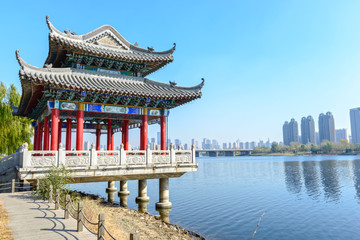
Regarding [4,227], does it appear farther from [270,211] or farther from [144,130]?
[270,211]

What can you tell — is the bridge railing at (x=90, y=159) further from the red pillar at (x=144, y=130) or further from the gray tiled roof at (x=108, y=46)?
the gray tiled roof at (x=108, y=46)

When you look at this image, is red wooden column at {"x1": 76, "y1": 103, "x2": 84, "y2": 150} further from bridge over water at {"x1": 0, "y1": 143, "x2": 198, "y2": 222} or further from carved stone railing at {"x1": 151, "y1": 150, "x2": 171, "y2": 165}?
carved stone railing at {"x1": 151, "y1": 150, "x2": 171, "y2": 165}

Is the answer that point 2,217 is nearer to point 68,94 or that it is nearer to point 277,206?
point 68,94

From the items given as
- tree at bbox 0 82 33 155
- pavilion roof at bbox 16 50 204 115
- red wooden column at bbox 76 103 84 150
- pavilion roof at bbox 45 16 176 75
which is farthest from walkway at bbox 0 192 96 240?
tree at bbox 0 82 33 155

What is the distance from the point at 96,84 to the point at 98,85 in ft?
0.74

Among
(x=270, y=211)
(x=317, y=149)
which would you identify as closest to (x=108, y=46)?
(x=270, y=211)

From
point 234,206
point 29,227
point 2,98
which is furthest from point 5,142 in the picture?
point 234,206

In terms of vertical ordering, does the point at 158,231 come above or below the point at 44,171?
below

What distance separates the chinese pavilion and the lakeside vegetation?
16691 centimetres

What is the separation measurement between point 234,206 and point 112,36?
1876cm

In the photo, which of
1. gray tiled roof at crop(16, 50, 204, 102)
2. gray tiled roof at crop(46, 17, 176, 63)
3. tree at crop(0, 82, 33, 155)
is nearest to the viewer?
gray tiled roof at crop(16, 50, 204, 102)

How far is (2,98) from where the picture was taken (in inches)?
1131

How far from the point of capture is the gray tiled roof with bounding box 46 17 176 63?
1874 centimetres

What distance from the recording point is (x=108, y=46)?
21.9 meters
